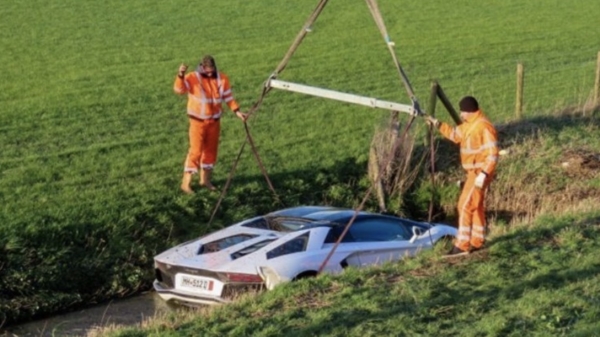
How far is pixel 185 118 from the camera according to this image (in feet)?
71.6

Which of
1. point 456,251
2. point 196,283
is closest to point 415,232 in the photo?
point 456,251

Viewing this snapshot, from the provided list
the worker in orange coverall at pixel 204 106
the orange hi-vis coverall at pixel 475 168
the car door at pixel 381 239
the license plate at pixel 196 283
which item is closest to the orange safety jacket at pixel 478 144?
the orange hi-vis coverall at pixel 475 168

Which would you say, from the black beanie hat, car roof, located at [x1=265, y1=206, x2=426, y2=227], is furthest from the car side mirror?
the black beanie hat

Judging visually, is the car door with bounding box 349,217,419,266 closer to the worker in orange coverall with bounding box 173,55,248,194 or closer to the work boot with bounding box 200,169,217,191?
the worker in orange coverall with bounding box 173,55,248,194

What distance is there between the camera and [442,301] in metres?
10.1

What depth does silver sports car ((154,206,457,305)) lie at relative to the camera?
464 inches

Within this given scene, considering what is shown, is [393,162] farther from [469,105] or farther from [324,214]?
[469,105]

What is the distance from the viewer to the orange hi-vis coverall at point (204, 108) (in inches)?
632

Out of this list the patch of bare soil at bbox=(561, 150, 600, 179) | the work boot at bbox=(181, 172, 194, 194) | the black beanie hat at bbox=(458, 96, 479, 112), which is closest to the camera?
the black beanie hat at bbox=(458, 96, 479, 112)

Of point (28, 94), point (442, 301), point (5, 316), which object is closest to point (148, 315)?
point (5, 316)

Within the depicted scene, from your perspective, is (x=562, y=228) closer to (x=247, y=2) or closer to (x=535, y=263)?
(x=535, y=263)

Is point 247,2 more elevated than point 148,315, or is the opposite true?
point 247,2

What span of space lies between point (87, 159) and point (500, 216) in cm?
695

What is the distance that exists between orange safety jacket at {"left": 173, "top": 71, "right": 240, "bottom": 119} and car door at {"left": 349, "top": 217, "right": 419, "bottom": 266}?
3.47 m
